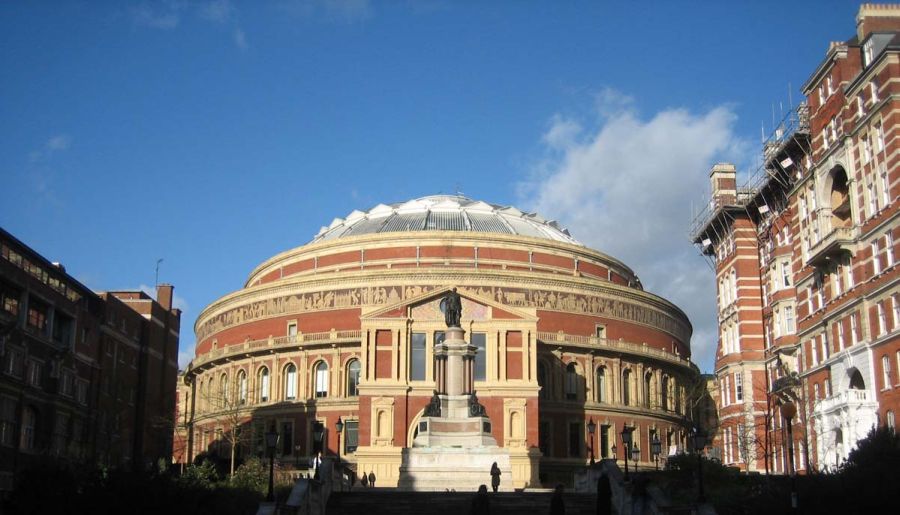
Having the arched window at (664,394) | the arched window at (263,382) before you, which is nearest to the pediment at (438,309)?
the arched window at (263,382)

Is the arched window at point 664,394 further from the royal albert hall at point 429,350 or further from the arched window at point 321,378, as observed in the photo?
the arched window at point 321,378

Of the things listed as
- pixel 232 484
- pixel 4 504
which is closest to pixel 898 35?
pixel 232 484

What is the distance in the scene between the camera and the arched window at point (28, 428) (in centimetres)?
5889

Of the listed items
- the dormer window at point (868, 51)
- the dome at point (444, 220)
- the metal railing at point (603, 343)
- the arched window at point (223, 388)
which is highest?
the dome at point (444, 220)

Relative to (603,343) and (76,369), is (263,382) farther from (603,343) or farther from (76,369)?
(603,343)

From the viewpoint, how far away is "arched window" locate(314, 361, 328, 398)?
81.2m

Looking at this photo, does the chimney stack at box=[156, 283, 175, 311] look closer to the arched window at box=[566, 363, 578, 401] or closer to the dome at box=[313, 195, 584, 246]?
the dome at box=[313, 195, 584, 246]

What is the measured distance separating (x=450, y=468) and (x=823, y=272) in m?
23.1

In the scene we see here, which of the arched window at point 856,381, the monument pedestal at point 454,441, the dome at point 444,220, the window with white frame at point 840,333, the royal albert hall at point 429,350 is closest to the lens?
the monument pedestal at point 454,441

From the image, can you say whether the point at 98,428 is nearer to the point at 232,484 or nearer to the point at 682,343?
the point at 232,484

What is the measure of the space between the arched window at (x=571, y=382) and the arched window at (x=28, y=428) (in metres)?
37.9

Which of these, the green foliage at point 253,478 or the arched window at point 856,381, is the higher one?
the arched window at point 856,381

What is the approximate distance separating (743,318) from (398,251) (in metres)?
28.3

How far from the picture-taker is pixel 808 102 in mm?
57938
